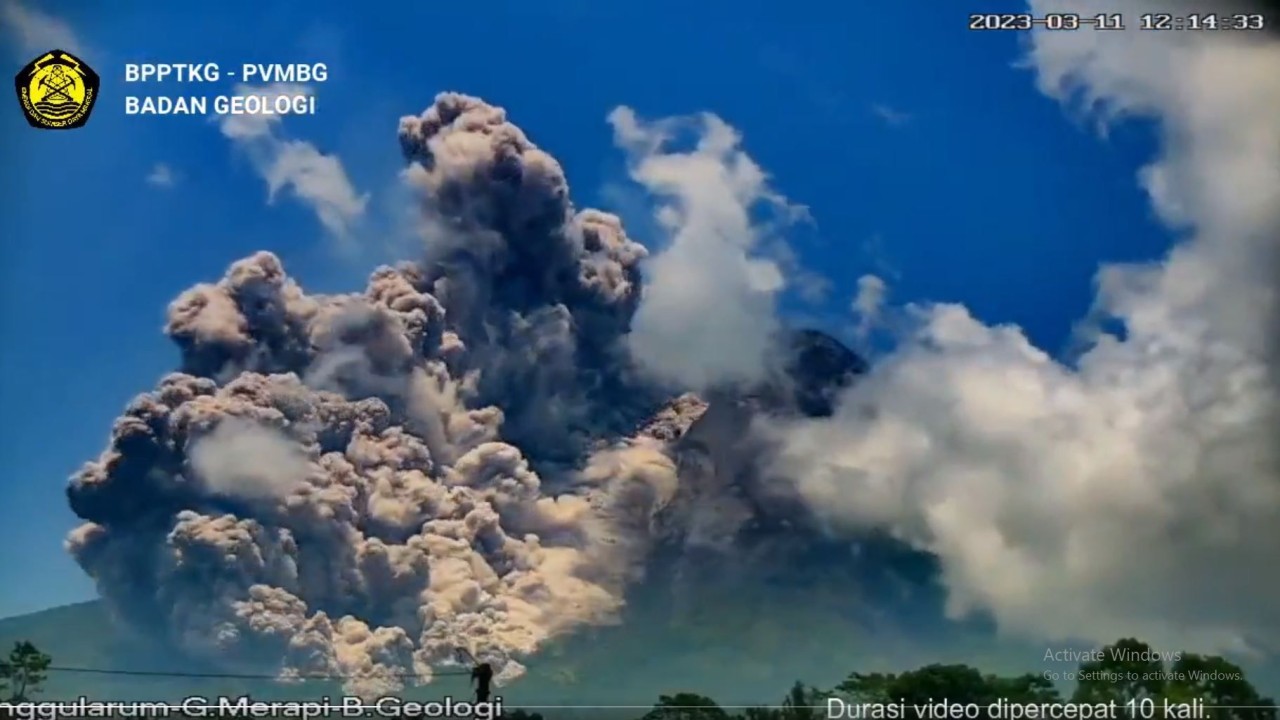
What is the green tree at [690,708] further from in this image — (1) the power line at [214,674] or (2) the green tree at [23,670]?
(2) the green tree at [23,670]

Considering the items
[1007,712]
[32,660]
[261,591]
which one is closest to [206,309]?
[261,591]

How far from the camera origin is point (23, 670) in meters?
9.68

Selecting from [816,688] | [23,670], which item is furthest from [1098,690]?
[23,670]

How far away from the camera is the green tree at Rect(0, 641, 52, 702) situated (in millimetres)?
9594

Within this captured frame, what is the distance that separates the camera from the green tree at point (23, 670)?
959 cm

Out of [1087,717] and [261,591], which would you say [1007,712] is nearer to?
[1087,717]

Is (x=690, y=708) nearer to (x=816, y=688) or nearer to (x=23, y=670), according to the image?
(x=816, y=688)

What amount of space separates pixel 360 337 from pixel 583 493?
1913 millimetres

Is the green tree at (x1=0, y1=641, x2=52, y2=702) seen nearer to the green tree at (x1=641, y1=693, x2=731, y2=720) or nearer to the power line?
the power line

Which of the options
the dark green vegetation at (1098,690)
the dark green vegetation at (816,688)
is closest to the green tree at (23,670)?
the dark green vegetation at (816,688)

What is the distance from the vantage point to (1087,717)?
9.11 m
